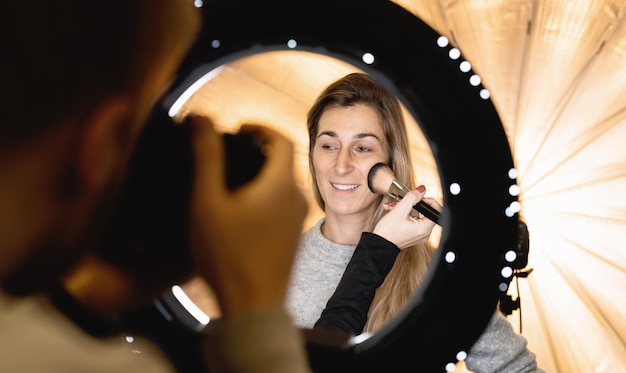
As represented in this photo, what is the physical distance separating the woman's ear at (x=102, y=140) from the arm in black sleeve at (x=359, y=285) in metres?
0.22

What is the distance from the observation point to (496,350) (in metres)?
0.61

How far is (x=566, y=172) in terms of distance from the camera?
69 centimetres

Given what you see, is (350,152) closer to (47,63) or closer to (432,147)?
(432,147)

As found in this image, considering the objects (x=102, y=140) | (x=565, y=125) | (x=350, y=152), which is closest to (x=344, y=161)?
(x=350, y=152)

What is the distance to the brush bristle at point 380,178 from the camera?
1.51ft

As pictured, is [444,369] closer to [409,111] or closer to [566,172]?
[409,111]

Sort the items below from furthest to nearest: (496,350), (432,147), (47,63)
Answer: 1. (496,350)
2. (432,147)
3. (47,63)

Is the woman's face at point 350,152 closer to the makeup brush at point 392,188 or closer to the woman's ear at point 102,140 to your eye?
the makeup brush at point 392,188

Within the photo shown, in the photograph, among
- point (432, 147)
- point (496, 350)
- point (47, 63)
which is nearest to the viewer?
point (47, 63)

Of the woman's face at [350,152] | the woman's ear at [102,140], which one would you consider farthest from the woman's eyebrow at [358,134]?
the woman's ear at [102,140]

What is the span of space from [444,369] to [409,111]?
182 mm

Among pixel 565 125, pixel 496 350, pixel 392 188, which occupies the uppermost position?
pixel 565 125

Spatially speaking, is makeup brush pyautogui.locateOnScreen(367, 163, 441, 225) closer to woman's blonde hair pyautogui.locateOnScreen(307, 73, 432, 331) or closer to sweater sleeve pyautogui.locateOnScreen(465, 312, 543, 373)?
woman's blonde hair pyautogui.locateOnScreen(307, 73, 432, 331)

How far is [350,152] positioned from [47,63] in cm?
26
